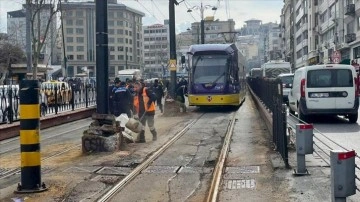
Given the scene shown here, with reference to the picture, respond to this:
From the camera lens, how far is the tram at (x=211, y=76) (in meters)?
27.6

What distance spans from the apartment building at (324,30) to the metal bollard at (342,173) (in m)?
29.5

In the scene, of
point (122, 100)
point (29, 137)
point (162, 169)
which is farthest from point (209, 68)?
point (29, 137)

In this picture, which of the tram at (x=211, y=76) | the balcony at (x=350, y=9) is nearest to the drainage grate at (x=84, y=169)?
the tram at (x=211, y=76)

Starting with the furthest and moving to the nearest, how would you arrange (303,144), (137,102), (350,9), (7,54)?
(7,54)
(350,9)
(137,102)
(303,144)

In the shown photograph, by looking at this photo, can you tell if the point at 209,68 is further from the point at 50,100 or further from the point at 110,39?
the point at 110,39

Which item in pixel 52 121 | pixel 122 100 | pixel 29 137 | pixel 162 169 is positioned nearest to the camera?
pixel 29 137

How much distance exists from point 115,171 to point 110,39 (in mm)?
122039

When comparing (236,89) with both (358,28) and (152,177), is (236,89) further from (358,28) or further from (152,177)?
(358,28)

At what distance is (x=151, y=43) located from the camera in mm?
168125

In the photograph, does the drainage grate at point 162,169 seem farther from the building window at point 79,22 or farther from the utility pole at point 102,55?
the building window at point 79,22

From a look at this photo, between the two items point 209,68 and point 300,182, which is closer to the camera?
point 300,182

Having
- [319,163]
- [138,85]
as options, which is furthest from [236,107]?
[319,163]

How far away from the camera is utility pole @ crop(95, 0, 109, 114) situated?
44.6 feet

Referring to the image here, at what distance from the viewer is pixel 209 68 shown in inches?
1099
